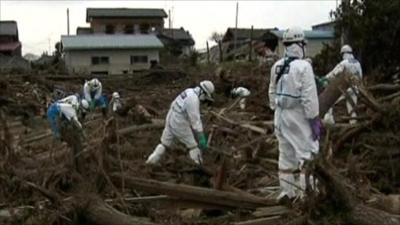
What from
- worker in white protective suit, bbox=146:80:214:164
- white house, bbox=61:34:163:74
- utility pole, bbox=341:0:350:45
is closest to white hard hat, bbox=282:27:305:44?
worker in white protective suit, bbox=146:80:214:164

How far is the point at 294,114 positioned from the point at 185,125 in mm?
3011

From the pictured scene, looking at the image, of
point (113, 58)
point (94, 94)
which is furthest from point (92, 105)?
point (113, 58)

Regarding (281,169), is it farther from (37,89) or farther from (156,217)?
(37,89)

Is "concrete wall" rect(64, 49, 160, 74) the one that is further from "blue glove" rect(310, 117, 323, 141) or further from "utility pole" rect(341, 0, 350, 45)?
"blue glove" rect(310, 117, 323, 141)

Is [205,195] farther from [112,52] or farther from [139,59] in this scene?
[139,59]

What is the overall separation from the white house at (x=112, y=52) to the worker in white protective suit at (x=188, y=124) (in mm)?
38374

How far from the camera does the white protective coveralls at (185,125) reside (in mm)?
A: 9430

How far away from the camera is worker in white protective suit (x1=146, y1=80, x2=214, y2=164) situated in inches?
372

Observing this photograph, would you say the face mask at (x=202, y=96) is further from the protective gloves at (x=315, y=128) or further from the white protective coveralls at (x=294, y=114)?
the protective gloves at (x=315, y=128)

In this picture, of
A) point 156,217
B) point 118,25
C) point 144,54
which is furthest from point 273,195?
point 118,25

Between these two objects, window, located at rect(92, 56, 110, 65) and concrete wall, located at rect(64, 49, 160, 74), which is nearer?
concrete wall, located at rect(64, 49, 160, 74)

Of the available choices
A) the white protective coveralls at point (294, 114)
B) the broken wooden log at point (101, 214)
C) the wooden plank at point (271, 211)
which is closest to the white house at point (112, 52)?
the white protective coveralls at point (294, 114)

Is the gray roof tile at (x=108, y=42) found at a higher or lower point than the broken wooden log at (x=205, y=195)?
higher

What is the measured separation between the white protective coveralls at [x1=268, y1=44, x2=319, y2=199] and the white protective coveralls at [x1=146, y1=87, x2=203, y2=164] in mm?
2439
